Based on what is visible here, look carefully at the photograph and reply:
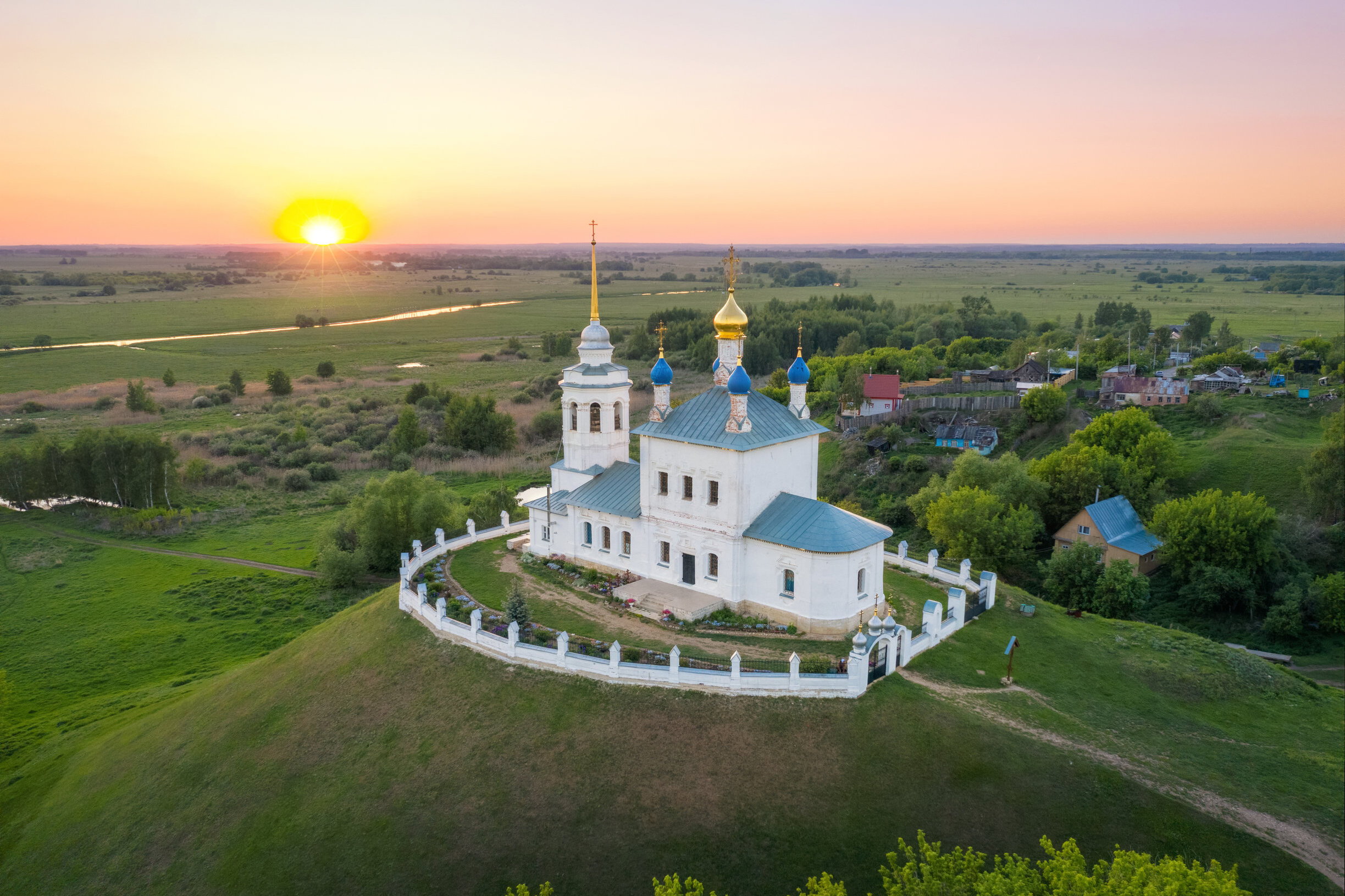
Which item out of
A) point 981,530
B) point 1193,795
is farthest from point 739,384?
point 981,530

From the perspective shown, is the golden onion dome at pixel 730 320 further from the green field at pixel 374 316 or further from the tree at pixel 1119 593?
the green field at pixel 374 316

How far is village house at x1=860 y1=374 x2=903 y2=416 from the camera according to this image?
64.6 metres

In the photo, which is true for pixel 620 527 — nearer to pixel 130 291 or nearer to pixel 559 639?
pixel 559 639

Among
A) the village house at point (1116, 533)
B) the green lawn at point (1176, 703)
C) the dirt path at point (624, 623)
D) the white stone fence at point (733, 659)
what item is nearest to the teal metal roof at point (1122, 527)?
the village house at point (1116, 533)

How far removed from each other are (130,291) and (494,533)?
592 ft

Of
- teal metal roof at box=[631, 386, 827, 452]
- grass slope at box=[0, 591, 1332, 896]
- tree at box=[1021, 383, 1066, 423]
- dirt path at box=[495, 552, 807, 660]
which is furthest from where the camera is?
tree at box=[1021, 383, 1066, 423]

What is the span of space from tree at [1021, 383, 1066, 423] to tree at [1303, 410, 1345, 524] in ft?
58.4

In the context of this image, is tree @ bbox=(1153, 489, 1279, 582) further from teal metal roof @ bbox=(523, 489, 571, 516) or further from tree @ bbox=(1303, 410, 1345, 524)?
teal metal roof @ bbox=(523, 489, 571, 516)

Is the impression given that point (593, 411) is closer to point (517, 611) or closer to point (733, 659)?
point (517, 611)

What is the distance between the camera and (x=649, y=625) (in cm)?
2577

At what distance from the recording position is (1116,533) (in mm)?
40000

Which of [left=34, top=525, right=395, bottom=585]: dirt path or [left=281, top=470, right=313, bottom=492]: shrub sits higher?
[left=281, top=470, right=313, bottom=492]: shrub

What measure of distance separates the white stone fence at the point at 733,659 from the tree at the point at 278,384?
66.7 metres

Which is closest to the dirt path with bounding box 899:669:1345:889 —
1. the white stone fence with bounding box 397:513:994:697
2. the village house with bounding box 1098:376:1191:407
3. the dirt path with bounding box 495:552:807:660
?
the white stone fence with bounding box 397:513:994:697
